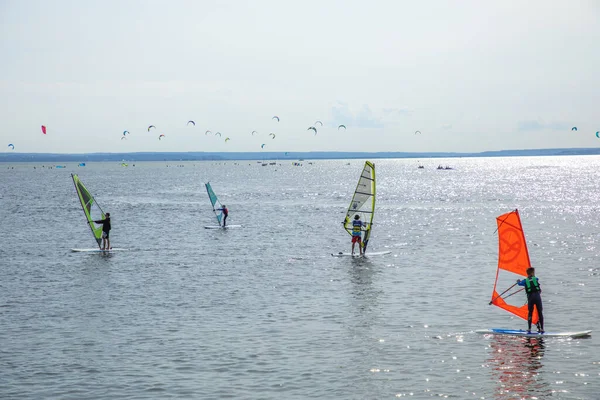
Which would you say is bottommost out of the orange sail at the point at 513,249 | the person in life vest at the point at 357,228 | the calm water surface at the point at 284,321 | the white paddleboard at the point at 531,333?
the calm water surface at the point at 284,321

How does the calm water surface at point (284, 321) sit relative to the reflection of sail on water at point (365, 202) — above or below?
below

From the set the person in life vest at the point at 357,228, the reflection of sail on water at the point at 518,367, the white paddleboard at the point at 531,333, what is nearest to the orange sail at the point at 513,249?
the white paddleboard at the point at 531,333

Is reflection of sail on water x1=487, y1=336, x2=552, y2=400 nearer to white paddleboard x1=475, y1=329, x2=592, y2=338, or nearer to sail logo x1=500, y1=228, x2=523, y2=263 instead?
white paddleboard x1=475, y1=329, x2=592, y2=338

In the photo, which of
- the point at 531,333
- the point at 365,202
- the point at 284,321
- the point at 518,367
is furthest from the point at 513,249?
the point at 365,202

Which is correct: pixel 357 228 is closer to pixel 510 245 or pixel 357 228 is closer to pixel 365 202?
pixel 365 202

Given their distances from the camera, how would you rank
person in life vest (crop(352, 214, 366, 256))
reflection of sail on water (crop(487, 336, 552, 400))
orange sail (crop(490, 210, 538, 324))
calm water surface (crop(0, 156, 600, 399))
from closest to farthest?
1. reflection of sail on water (crop(487, 336, 552, 400))
2. calm water surface (crop(0, 156, 600, 399))
3. orange sail (crop(490, 210, 538, 324))
4. person in life vest (crop(352, 214, 366, 256))

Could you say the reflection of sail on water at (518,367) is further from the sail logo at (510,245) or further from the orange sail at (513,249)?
the sail logo at (510,245)

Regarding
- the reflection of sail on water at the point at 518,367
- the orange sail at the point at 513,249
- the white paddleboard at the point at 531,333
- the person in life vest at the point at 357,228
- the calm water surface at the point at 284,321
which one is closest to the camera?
the reflection of sail on water at the point at 518,367

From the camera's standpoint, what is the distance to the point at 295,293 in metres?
23.4

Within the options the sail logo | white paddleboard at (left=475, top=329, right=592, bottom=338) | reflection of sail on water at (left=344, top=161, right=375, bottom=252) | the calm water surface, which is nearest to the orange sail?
the sail logo

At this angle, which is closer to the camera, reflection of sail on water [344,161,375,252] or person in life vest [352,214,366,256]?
person in life vest [352,214,366,256]

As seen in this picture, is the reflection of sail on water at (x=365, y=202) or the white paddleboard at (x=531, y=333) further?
the reflection of sail on water at (x=365, y=202)

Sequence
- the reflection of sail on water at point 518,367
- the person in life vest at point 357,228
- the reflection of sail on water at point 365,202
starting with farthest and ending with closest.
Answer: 1. the reflection of sail on water at point 365,202
2. the person in life vest at point 357,228
3. the reflection of sail on water at point 518,367

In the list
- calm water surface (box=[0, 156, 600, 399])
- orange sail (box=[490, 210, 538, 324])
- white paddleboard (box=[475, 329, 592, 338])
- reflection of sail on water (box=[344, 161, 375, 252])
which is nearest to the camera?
calm water surface (box=[0, 156, 600, 399])
